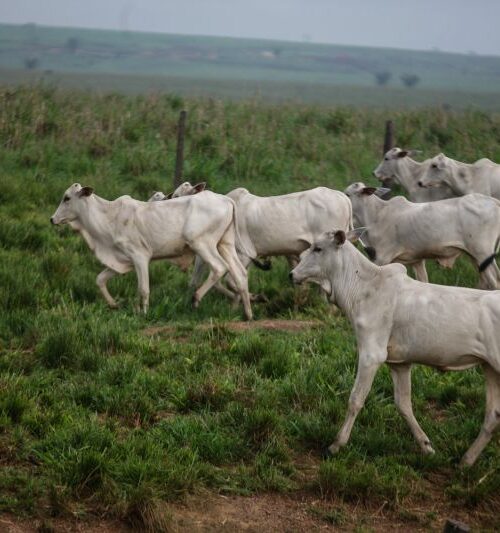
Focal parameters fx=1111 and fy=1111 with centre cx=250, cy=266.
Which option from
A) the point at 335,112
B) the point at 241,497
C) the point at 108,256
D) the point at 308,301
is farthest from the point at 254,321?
the point at 335,112

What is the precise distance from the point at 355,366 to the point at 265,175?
904 cm

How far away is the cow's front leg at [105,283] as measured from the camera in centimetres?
1160

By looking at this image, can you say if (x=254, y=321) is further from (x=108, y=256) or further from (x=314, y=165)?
(x=314, y=165)

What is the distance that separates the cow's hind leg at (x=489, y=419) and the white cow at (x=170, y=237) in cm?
434

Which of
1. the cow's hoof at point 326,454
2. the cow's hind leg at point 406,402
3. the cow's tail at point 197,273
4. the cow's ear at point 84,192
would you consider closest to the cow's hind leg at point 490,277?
the cow's tail at point 197,273

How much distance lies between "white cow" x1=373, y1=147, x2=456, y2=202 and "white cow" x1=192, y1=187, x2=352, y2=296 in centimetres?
210

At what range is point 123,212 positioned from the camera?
12.2 meters

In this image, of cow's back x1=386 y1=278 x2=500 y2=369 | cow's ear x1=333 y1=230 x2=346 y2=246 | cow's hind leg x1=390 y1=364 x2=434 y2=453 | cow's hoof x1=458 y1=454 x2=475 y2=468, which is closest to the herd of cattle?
cow's ear x1=333 y1=230 x2=346 y2=246

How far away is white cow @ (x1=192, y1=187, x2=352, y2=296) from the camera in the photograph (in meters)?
12.2

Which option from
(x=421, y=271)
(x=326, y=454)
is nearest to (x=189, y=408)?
(x=326, y=454)

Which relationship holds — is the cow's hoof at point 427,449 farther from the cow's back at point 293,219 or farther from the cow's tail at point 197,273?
the cow's tail at point 197,273

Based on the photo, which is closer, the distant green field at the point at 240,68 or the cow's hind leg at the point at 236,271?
the cow's hind leg at the point at 236,271

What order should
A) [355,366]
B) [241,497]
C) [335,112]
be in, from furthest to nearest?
1. [335,112]
2. [355,366]
3. [241,497]

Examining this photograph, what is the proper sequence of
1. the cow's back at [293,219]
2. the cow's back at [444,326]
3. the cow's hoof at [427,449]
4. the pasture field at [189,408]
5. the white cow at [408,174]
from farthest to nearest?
the white cow at [408,174] → the cow's back at [293,219] → the cow's hoof at [427,449] → the cow's back at [444,326] → the pasture field at [189,408]
